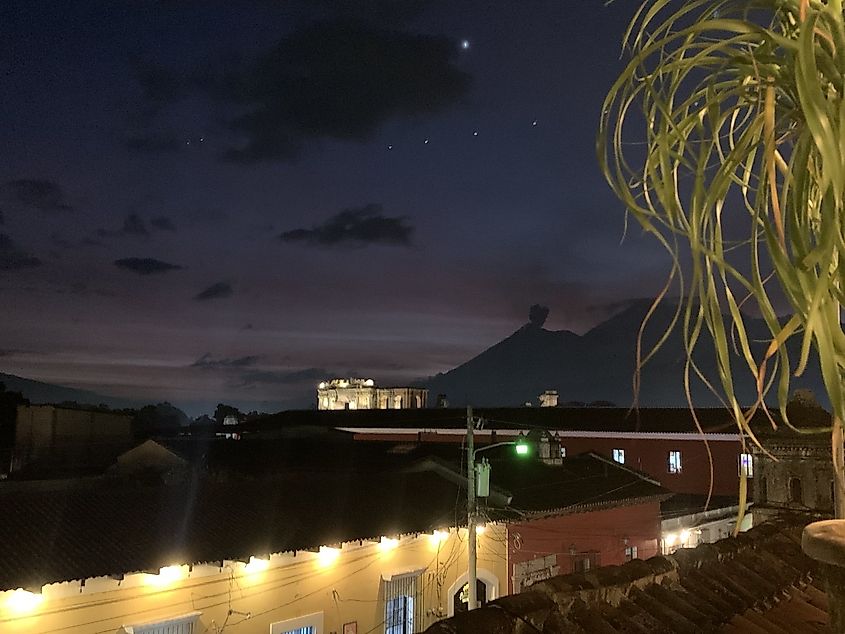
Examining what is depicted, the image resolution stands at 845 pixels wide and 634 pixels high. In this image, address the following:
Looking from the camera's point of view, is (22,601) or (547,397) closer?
(22,601)

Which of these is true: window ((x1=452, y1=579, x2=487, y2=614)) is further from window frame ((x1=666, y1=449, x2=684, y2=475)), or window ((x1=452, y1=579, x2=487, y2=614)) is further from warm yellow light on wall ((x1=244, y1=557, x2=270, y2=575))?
window frame ((x1=666, y1=449, x2=684, y2=475))

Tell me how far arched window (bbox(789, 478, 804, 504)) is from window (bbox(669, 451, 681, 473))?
16416 millimetres

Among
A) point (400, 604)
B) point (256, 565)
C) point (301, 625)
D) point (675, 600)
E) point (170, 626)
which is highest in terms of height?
point (675, 600)

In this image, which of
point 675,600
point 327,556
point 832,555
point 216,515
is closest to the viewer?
point 832,555

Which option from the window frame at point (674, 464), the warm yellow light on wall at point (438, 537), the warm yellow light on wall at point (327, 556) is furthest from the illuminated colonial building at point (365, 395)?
the warm yellow light on wall at point (327, 556)

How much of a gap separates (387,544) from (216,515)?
330cm

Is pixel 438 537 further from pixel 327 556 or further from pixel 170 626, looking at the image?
pixel 170 626

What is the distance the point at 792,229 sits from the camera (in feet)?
5.09

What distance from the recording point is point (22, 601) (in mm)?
8484

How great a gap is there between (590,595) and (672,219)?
170 centimetres

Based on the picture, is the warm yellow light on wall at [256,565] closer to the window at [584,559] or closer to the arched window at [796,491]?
the arched window at [796,491]

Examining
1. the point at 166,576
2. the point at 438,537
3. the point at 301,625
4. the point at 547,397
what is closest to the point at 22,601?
the point at 166,576

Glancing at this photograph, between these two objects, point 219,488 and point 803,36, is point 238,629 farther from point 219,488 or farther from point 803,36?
point 803,36

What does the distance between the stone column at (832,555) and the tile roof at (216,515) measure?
28.8 feet
